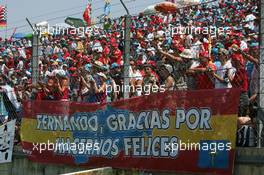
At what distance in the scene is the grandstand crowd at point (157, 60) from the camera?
29.0 ft

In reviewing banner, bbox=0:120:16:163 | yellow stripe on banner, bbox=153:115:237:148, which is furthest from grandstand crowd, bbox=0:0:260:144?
banner, bbox=0:120:16:163

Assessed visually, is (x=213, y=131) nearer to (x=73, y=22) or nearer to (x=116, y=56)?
(x=116, y=56)

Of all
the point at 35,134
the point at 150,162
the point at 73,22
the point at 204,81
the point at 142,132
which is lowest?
the point at 150,162

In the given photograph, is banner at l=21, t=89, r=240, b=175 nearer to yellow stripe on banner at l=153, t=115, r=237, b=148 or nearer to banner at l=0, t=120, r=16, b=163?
yellow stripe on banner at l=153, t=115, r=237, b=148

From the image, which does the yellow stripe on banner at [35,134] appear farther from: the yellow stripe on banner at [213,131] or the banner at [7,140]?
the yellow stripe on banner at [213,131]

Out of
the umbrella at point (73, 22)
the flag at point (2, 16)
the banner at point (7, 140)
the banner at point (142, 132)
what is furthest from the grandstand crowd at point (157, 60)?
the flag at point (2, 16)

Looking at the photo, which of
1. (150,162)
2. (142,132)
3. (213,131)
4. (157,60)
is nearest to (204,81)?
(213,131)

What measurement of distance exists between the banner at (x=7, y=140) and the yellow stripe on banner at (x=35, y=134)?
393mm

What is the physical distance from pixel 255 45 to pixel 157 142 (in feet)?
6.73

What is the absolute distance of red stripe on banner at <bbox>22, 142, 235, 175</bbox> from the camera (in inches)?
337

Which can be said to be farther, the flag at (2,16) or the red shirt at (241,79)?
the flag at (2,16)

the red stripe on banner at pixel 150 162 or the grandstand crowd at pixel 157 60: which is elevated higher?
the grandstand crowd at pixel 157 60

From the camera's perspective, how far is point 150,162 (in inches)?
373

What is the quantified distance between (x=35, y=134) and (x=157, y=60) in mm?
2821
